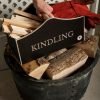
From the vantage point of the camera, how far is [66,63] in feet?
3.18

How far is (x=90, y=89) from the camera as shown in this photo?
4.10ft

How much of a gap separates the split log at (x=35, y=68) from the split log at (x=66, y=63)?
28mm

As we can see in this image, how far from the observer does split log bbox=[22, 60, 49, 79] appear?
914 mm

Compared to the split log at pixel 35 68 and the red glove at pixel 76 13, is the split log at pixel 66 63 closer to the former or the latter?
the split log at pixel 35 68

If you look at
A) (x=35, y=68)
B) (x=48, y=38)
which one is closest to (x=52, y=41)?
(x=48, y=38)

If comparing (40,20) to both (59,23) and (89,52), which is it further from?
(89,52)

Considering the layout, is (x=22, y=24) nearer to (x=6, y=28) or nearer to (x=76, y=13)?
(x=6, y=28)

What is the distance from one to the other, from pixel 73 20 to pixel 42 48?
0.16 metres

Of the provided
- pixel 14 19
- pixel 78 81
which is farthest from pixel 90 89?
pixel 14 19

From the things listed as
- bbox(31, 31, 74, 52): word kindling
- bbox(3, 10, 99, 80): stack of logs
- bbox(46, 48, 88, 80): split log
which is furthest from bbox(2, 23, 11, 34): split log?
bbox(46, 48, 88, 80): split log

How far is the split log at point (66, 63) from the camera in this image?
94 centimetres

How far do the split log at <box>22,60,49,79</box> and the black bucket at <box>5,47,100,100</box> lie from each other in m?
0.02

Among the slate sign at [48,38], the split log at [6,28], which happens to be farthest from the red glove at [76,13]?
the split log at [6,28]

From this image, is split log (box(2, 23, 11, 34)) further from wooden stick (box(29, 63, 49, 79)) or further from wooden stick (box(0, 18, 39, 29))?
wooden stick (box(29, 63, 49, 79))
